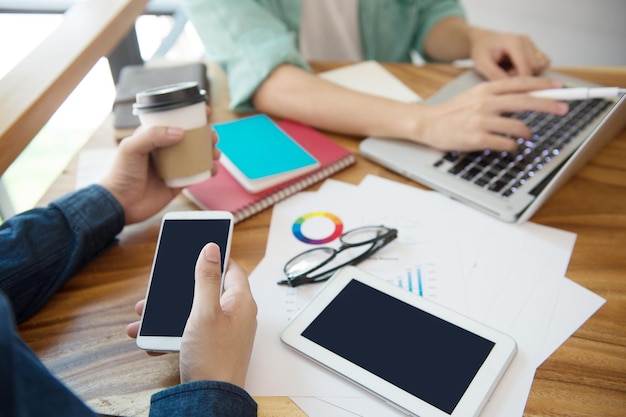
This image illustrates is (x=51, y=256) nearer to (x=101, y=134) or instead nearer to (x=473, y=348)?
(x=101, y=134)

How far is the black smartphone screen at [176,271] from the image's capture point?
0.54m

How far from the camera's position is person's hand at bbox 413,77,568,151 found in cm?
79

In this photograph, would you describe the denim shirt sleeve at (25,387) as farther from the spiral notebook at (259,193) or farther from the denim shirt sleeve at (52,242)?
the spiral notebook at (259,193)

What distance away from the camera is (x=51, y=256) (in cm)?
64

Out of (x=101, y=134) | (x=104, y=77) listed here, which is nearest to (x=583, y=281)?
(x=101, y=134)

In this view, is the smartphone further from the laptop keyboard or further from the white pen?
the white pen

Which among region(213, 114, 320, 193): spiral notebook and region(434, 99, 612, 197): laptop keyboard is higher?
region(213, 114, 320, 193): spiral notebook

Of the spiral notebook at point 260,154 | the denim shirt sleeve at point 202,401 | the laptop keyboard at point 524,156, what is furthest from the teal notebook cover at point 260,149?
the denim shirt sleeve at point 202,401

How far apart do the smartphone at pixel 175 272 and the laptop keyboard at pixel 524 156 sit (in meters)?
0.37

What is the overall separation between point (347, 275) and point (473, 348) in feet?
0.54

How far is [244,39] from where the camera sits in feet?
3.14

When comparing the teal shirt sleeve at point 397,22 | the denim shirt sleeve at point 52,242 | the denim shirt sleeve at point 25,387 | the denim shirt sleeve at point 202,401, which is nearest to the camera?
the denim shirt sleeve at point 25,387

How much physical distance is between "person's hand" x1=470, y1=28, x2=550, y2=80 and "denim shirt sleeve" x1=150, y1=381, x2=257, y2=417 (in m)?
0.81

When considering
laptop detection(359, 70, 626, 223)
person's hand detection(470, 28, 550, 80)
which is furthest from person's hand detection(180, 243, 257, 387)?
person's hand detection(470, 28, 550, 80)
